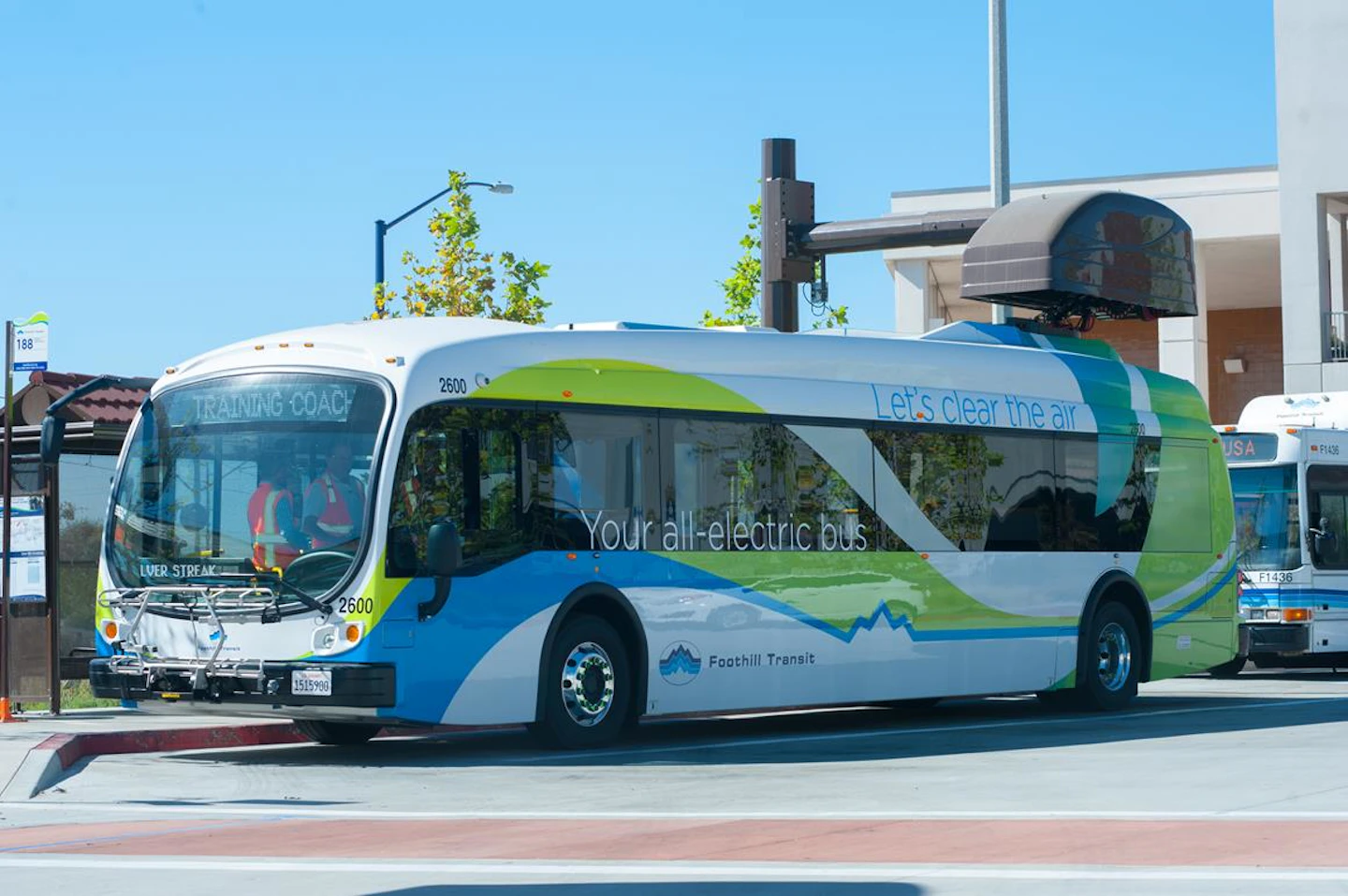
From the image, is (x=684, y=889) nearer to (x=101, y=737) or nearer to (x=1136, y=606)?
(x=101, y=737)

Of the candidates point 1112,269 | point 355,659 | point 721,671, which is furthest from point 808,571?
point 1112,269

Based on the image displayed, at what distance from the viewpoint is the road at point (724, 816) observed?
8.91 metres

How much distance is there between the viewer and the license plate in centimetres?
1441

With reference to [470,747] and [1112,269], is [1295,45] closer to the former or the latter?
[1112,269]

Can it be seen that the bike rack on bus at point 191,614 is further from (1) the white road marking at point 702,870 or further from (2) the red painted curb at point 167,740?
(1) the white road marking at point 702,870

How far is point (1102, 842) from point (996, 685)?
9483mm

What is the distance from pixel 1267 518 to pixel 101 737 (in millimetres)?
15572

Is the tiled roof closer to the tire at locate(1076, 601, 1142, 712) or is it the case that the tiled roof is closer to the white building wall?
the tire at locate(1076, 601, 1142, 712)

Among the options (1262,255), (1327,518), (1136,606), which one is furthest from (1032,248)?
(1262,255)

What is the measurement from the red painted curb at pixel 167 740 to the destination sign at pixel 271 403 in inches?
99.5

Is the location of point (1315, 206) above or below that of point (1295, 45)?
below

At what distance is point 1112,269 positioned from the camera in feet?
75.4

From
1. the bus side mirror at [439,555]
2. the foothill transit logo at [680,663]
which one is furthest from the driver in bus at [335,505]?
the foothill transit logo at [680,663]

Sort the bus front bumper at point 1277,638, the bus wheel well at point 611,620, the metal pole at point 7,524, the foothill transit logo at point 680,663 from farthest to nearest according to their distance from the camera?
the bus front bumper at point 1277,638
the metal pole at point 7,524
the foothill transit logo at point 680,663
the bus wheel well at point 611,620
